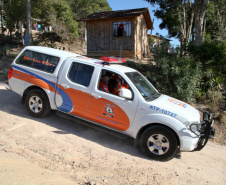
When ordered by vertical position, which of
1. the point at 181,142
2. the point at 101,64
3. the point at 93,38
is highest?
the point at 93,38

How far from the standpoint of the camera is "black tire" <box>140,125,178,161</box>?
13.3 feet

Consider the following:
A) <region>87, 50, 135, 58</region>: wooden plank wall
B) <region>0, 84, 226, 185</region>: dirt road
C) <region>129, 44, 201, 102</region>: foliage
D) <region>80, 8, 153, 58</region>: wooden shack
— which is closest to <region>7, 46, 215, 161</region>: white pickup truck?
<region>0, 84, 226, 185</region>: dirt road

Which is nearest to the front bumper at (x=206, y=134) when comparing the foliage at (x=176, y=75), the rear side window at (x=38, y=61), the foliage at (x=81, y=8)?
the foliage at (x=176, y=75)

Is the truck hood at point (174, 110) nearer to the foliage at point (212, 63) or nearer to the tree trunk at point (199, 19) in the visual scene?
the foliage at point (212, 63)

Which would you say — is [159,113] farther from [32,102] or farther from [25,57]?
[25,57]

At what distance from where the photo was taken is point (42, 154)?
157 inches

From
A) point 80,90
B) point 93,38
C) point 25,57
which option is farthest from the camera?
point 93,38

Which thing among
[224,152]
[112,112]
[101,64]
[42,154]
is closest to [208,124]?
[224,152]

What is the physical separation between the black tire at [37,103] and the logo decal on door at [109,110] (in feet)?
5.62

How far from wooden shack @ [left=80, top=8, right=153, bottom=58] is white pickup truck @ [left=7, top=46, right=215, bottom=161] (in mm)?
10601

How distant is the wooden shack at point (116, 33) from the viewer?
626 inches

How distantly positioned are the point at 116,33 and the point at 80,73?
12.2 meters

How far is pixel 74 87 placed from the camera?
193 inches

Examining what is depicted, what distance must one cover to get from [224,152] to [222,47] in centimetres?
499
